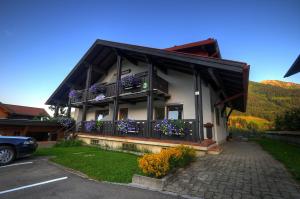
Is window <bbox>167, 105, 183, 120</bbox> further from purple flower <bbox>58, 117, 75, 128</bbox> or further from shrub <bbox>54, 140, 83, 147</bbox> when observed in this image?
purple flower <bbox>58, 117, 75, 128</bbox>

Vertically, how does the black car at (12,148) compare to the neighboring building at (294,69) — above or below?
below

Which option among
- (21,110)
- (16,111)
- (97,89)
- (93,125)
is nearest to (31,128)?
(93,125)

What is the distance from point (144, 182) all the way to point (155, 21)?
637 inches

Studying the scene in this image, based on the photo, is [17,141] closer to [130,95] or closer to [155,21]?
[130,95]

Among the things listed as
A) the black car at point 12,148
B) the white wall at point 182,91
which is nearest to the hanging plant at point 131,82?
the white wall at point 182,91

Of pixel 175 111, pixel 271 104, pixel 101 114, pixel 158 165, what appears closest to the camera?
pixel 158 165

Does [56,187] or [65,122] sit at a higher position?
[65,122]

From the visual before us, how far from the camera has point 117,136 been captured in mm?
12000

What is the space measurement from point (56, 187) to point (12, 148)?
4.80m

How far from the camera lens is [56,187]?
4.85 m

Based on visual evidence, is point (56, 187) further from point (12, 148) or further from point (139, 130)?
point (139, 130)

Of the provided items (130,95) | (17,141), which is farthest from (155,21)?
(17,141)

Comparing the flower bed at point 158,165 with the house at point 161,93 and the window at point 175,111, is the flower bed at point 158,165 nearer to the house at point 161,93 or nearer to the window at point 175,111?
the house at point 161,93

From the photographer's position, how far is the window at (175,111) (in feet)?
39.8
